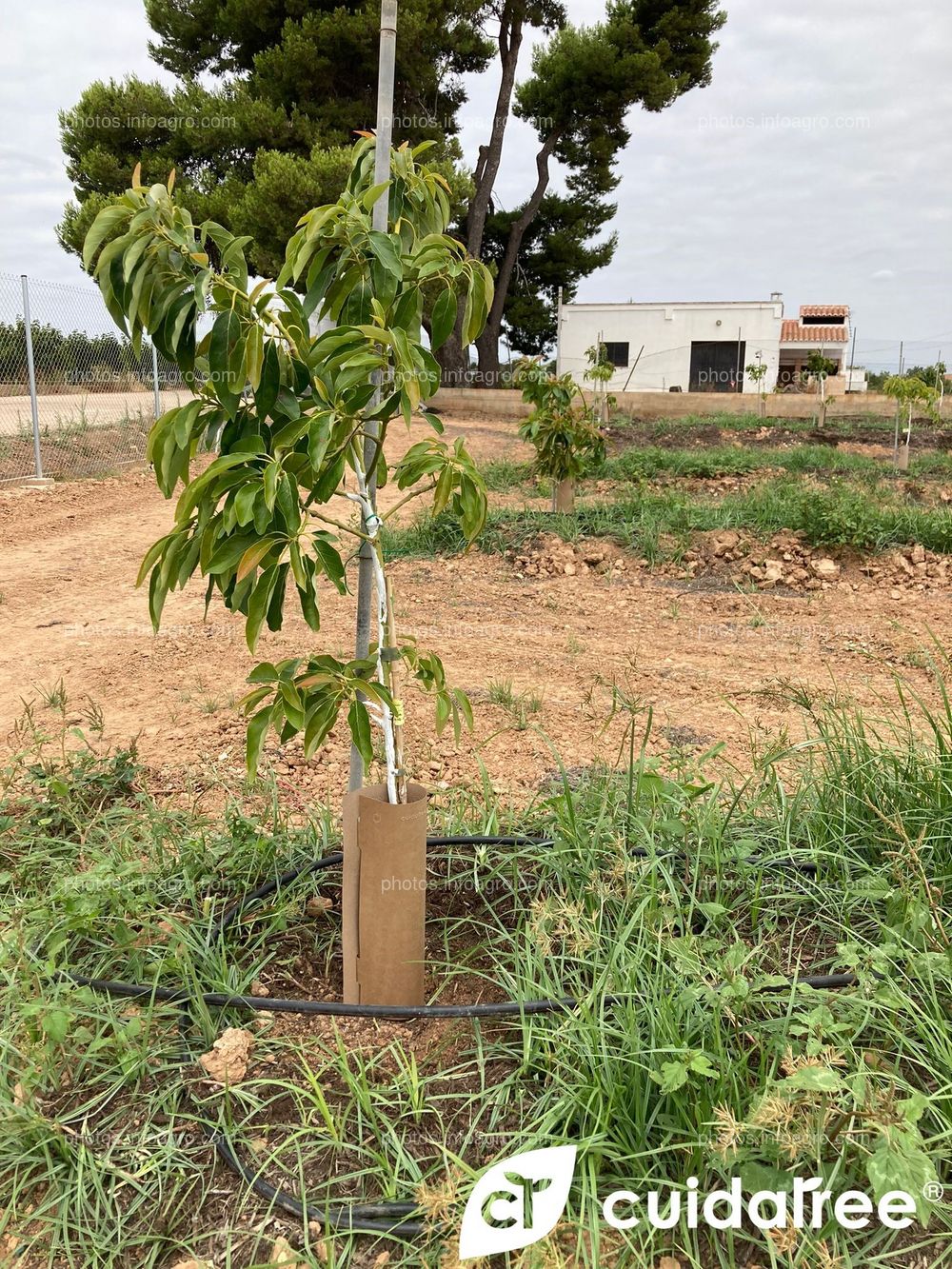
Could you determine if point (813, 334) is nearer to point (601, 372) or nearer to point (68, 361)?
point (601, 372)

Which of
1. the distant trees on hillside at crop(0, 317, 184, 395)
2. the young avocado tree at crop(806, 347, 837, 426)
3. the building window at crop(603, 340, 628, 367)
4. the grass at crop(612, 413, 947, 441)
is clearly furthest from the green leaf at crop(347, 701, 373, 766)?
the building window at crop(603, 340, 628, 367)

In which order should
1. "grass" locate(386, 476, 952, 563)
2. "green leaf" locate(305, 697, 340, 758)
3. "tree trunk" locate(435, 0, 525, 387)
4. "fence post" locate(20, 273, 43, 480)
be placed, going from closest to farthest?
"green leaf" locate(305, 697, 340, 758), "grass" locate(386, 476, 952, 563), "fence post" locate(20, 273, 43, 480), "tree trunk" locate(435, 0, 525, 387)

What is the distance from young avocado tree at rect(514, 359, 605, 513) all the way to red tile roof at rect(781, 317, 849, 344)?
31.1 metres

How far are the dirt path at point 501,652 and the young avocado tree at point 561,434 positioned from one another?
3.63 feet

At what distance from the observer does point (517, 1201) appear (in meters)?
1.43

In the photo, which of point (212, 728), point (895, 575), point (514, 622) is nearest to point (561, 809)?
point (212, 728)

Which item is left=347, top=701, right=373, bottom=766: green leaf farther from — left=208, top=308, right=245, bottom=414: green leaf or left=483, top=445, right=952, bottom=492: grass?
left=483, top=445, right=952, bottom=492: grass

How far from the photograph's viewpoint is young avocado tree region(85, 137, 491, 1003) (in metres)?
1.57

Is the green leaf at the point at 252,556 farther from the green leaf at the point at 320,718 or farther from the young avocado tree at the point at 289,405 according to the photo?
the green leaf at the point at 320,718

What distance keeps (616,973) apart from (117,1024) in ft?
3.18

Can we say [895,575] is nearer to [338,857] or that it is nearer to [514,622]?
[514,622]

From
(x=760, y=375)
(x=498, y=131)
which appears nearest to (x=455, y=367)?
(x=498, y=131)

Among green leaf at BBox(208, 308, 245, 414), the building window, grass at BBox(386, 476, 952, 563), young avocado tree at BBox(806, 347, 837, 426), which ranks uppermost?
the building window

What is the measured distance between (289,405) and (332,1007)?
1170mm
